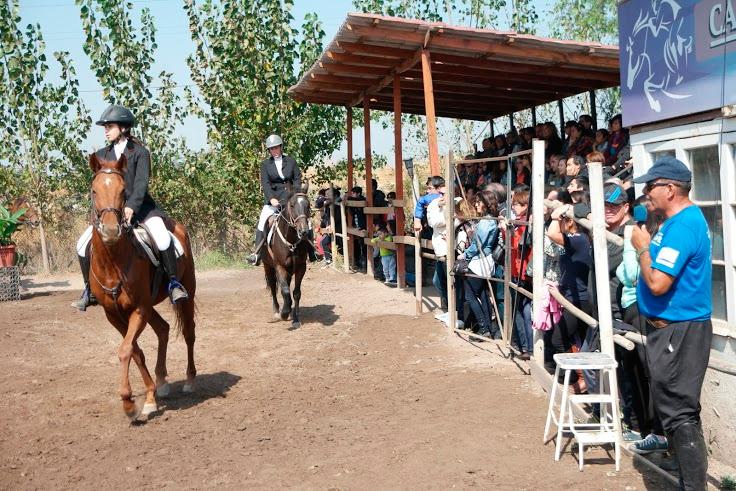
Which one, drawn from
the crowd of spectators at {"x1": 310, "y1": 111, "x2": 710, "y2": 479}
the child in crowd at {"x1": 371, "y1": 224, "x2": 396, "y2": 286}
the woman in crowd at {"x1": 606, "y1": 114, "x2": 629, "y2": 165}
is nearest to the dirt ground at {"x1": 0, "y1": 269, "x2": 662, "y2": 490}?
the crowd of spectators at {"x1": 310, "y1": 111, "x2": 710, "y2": 479}

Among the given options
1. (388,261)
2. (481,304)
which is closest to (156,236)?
(481,304)

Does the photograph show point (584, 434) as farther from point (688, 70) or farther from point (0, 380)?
point (0, 380)

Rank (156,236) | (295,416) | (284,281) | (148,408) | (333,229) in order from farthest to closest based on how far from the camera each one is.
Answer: (333,229) < (284,281) < (156,236) < (148,408) < (295,416)

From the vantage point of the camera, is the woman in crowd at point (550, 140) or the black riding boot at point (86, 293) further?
the woman in crowd at point (550, 140)

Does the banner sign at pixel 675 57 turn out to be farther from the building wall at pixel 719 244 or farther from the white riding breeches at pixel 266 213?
the white riding breeches at pixel 266 213

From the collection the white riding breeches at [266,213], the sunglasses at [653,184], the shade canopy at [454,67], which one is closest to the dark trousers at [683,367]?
the sunglasses at [653,184]

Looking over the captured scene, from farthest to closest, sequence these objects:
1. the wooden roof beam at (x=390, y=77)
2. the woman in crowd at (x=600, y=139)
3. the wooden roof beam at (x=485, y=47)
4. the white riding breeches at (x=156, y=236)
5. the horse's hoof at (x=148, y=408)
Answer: the wooden roof beam at (x=390, y=77) < the woman in crowd at (x=600, y=139) < the wooden roof beam at (x=485, y=47) < the white riding breeches at (x=156, y=236) < the horse's hoof at (x=148, y=408)

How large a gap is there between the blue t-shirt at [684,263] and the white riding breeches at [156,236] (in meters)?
4.57

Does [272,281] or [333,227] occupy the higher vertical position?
[333,227]

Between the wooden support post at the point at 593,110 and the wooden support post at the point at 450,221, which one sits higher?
the wooden support post at the point at 593,110

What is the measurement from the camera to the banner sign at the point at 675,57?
5.28 metres

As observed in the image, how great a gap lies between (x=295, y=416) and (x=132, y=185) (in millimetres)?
2612

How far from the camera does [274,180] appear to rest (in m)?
11.4

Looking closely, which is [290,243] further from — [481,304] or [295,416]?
[295,416]
